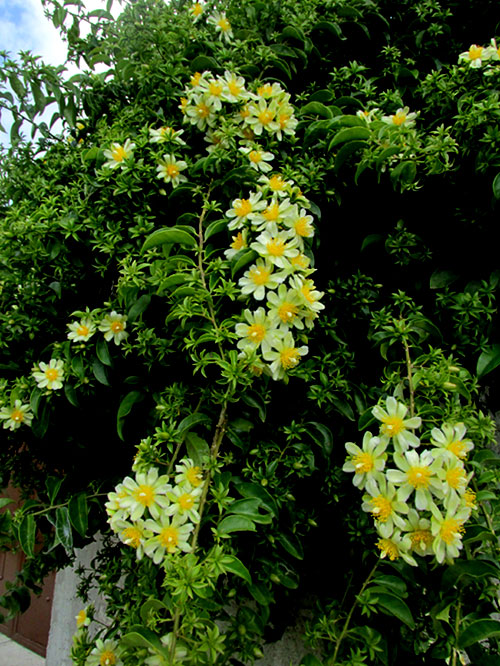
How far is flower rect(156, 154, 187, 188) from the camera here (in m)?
1.02

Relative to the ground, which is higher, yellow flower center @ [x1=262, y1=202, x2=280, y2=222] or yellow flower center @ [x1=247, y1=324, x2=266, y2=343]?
yellow flower center @ [x1=262, y1=202, x2=280, y2=222]

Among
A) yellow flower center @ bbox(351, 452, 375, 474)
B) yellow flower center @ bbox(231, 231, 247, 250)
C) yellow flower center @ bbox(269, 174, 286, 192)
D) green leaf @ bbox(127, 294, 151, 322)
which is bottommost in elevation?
yellow flower center @ bbox(351, 452, 375, 474)

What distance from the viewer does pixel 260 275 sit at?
82 cm

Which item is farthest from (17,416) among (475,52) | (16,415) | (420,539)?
(475,52)

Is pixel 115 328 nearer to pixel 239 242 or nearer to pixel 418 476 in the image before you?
pixel 239 242

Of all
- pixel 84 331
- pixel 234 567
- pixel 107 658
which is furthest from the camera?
pixel 84 331

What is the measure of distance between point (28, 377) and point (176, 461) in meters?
0.44

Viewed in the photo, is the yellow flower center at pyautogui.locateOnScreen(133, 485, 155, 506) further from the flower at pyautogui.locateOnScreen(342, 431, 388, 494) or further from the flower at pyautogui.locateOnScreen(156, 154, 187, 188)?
the flower at pyautogui.locateOnScreen(156, 154, 187, 188)

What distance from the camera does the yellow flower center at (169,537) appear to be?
66 cm

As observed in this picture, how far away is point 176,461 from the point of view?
0.81 metres

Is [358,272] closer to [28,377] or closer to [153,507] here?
[153,507]

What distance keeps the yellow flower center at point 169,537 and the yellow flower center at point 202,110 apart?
2.68ft

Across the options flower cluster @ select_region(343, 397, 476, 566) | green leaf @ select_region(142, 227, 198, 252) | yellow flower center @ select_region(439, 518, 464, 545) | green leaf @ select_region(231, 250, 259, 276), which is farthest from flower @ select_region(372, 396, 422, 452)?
green leaf @ select_region(142, 227, 198, 252)

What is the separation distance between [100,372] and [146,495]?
337mm
